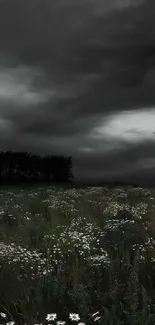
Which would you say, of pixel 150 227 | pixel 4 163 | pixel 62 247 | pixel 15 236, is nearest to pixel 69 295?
pixel 62 247

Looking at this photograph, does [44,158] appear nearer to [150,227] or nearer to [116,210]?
[116,210]

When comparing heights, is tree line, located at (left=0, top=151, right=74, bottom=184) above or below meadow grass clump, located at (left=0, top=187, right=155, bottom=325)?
above

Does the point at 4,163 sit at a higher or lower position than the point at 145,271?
higher

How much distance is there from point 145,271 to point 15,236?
10.8ft

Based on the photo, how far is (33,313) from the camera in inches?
188

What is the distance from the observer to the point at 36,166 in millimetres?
51125

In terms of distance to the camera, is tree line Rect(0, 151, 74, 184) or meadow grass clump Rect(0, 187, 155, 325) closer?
meadow grass clump Rect(0, 187, 155, 325)

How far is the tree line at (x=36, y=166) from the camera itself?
5028 cm

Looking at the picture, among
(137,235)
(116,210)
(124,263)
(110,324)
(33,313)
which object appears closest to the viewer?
(110,324)

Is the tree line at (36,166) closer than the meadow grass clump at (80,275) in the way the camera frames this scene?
No

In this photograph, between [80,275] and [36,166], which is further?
[36,166]

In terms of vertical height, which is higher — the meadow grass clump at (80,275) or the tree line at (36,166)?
the tree line at (36,166)

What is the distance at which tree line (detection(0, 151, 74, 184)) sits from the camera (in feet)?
165

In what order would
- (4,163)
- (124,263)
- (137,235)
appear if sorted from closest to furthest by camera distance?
(124,263) → (137,235) → (4,163)
